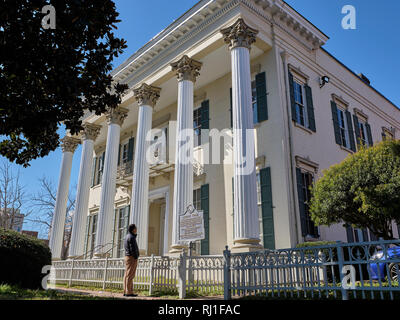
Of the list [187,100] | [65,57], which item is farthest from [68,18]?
[187,100]

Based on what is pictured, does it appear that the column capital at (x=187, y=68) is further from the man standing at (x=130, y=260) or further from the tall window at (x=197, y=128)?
the man standing at (x=130, y=260)

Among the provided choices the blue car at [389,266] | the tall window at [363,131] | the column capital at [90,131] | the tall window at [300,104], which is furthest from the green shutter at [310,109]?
the column capital at [90,131]

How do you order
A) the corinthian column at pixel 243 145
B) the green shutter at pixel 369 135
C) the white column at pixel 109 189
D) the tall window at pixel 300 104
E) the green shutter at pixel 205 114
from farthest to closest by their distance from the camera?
the green shutter at pixel 369 135 → the white column at pixel 109 189 → the green shutter at pixel 205 114 → the tall window at pixel 300 104 → the corinthian column at pixel 243 145

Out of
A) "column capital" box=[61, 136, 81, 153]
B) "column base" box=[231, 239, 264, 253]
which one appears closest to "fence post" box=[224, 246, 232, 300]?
A: "column base" box=[231, 239, 264, 253]

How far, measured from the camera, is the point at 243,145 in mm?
→ 11453

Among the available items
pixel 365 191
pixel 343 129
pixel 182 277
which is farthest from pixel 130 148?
pixel 365 191

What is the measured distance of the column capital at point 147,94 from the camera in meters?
16.4

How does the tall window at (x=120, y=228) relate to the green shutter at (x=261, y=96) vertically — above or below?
below

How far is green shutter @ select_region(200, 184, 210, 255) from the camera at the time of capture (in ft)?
45.7

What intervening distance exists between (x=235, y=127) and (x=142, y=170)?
17.2 feet

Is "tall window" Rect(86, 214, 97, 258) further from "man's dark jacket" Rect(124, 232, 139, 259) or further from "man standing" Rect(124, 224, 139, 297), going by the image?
"man's dark jacket" Rect(124, 232, 139, 259)

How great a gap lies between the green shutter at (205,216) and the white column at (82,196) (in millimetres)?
7142

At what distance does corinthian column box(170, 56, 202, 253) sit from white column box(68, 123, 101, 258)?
6.40 m

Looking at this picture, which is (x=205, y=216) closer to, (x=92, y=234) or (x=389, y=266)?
(x=389, y=266)
